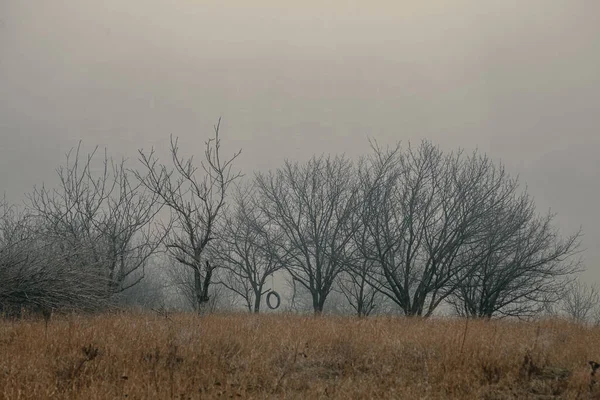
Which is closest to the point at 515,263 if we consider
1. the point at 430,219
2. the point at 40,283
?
the point at 430,219

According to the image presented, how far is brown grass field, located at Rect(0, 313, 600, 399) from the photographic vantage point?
16.2 feet

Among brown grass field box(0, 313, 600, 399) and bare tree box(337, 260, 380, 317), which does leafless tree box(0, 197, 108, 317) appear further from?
bare tree box(337, 260, 380, 317)

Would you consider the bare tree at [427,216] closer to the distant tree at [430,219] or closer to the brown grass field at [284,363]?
the distant tree at [430,219]

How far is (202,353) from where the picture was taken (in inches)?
239

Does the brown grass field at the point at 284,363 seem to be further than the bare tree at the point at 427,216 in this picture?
No

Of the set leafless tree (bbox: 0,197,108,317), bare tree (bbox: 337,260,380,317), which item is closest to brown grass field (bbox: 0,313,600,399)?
leafless tree (bbox: 0,197,108,317)

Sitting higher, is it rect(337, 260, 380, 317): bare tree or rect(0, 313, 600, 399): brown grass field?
rect(337, 260, 380, 317): bare tree

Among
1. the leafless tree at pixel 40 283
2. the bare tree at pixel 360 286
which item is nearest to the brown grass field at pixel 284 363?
the leafless tree at pixel 40 283

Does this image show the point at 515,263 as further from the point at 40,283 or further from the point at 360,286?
the point at 40,283

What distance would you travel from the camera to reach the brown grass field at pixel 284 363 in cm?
495

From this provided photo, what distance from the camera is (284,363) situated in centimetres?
594

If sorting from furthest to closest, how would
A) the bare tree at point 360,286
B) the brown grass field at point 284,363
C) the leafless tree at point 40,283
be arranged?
1. the bare tree at point 360,286
2. the leafless tree at point 40,283
3. the brown grass field at point 284,363

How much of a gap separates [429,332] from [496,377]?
225 centimetres

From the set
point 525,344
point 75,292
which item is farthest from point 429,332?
point 75,292
